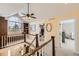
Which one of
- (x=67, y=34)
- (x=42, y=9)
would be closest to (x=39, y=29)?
(x=42, y=9)

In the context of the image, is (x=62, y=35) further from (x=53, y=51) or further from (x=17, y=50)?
(x=17, y=50)

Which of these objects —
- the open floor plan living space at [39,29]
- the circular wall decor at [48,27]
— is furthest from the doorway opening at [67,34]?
the circular wall decor at [48,27]

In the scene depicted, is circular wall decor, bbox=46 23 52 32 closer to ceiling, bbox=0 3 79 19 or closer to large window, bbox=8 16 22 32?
ceiling, bbox=0 3 79 19

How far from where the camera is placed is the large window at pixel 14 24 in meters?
1.89

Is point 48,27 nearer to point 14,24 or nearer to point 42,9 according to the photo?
point 42,9

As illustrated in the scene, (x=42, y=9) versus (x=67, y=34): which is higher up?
(x=42, y=9)

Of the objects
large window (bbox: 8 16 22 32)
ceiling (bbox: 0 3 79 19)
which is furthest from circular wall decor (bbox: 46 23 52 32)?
large window (bbox: 8 16 22 32)

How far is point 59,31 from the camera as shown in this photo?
1.92 meters

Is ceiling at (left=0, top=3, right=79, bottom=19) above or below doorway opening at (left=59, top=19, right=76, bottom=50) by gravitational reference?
above

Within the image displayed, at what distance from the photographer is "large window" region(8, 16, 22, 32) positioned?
189cm

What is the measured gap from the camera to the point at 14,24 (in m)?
1.90

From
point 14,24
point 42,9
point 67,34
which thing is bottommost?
point 67,34

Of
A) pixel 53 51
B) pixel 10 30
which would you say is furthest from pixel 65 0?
pixel 10 30

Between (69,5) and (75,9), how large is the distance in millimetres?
97
